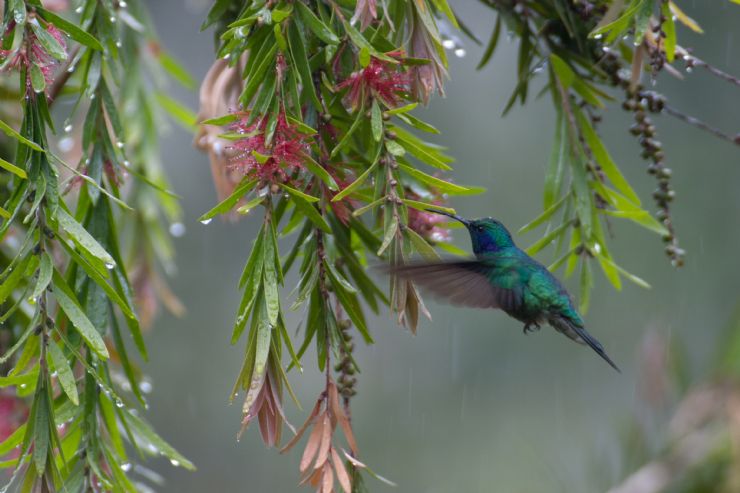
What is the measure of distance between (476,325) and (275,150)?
4.70 meters

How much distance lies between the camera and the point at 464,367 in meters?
5.66

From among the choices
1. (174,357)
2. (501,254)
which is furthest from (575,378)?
(501,254)

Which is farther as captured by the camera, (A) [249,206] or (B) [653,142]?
(B) [653,142]

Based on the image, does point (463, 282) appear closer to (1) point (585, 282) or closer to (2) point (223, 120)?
(1) point (585, 282)

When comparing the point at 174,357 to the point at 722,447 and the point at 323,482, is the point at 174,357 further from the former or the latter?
the point at 323,482

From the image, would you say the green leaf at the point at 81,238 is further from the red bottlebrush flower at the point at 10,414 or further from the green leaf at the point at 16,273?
the red bottlebrush flower at the point at 10,414

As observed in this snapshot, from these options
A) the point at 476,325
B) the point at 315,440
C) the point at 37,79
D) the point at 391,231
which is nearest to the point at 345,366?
the point at 315,440

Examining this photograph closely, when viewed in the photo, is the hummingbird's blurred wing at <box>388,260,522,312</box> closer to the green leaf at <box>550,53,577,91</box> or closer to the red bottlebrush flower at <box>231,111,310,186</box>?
the red bottlebrush flower at <box>231,111,310,186</box>

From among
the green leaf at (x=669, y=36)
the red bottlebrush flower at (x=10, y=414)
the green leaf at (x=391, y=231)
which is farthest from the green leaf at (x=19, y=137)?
the green leaf at (x=669, y=36)

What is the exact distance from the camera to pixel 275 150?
42.9 inches

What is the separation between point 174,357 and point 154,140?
3.59 meters

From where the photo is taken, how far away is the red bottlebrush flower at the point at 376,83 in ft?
3.73

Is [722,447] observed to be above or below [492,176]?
below

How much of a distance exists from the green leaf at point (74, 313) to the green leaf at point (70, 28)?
0.31 meters
